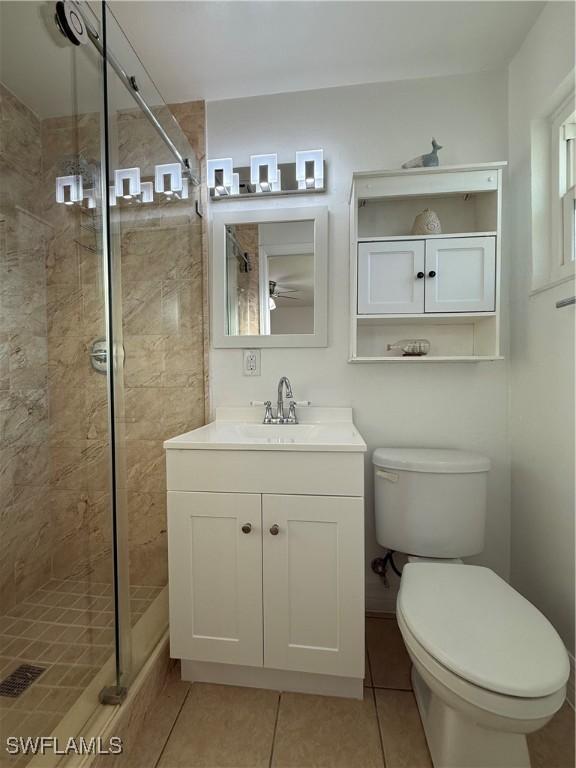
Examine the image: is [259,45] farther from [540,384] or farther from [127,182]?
[540,384]

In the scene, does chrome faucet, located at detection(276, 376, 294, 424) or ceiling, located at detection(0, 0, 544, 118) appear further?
chrome faucet, located at detection(276, 376, 294, 424)

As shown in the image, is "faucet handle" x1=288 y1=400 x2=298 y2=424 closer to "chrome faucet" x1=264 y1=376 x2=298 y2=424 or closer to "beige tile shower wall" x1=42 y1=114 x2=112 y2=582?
"chrome faucet" x1=264 y1=376 x2=298 y2=424

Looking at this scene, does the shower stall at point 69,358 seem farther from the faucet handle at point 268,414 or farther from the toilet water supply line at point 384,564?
the toilet water supply line at point 384,564

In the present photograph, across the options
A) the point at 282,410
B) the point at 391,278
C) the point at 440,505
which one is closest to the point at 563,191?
the point at 391,278

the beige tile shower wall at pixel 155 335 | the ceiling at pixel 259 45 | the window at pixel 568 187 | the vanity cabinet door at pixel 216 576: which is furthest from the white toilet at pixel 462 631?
the ceiling at pixel 259 45

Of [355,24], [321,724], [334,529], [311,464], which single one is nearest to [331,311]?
[311,464]

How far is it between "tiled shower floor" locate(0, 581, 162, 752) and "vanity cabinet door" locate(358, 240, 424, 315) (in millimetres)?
1422

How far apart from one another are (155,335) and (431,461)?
1271 millimetres

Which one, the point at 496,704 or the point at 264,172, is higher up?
the point at 264,172

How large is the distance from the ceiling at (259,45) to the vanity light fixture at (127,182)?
0.20 metres

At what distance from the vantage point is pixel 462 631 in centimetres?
89

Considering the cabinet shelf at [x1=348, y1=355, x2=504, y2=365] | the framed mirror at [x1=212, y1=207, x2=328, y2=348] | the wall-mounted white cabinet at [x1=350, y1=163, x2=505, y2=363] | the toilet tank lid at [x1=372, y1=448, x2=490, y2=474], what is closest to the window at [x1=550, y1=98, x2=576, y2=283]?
the wall-mounted white cabinet at [x1=350, y1=163, x2=505, y2=363]

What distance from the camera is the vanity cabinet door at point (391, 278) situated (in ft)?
4.78

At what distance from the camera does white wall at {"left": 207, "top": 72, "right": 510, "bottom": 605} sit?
159 centimetres
